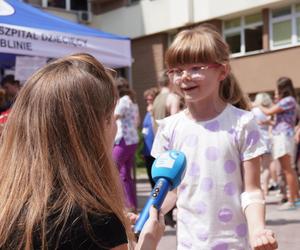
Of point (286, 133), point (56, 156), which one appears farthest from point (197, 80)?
point (286, 133)

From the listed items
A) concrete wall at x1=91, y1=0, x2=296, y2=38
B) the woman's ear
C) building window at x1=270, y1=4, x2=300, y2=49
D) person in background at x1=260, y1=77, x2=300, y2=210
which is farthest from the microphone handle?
concrete wall at x1=91, y1=0, x2=296, y2=38

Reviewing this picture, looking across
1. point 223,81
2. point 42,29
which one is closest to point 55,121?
point 223,81

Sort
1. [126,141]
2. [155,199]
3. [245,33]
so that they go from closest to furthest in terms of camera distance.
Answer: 1. [155,199]
2. [126,141]
3. [245,33]

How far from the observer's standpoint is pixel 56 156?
1.58m

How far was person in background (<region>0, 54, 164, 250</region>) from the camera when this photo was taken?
4.92 feet

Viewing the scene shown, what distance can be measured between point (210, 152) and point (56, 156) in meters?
1.13

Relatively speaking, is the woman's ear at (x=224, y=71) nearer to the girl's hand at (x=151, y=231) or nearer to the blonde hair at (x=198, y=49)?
the blonde hair at (x=198, y=49)

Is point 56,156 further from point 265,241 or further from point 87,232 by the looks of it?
point 265,241

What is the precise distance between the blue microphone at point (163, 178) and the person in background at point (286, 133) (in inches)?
215

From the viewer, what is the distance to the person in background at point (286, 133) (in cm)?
A: 724

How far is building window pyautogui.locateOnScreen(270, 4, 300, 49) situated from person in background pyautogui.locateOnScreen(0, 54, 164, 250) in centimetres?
1634

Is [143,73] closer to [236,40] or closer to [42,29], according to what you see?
[236,40]

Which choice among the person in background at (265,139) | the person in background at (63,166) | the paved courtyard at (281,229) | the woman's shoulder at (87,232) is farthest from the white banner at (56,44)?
the woman's shoulder at (87,232)

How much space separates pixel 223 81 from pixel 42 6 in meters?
19.7
